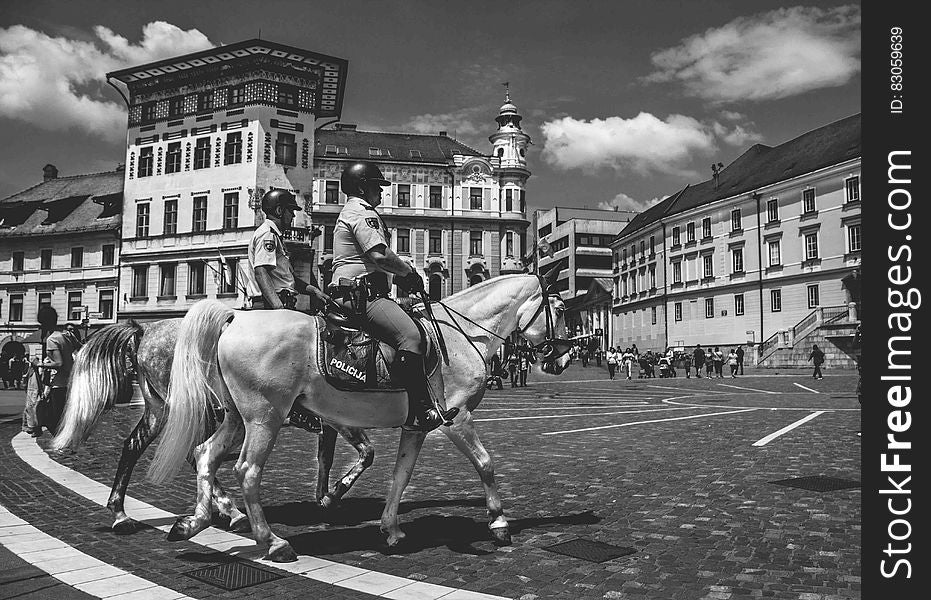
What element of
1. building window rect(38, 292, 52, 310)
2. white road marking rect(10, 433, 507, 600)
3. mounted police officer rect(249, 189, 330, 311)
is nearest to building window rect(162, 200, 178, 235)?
building window rect(38, 292, 52, 310)

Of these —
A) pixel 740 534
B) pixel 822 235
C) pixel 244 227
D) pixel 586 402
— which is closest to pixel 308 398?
pixel 740 534

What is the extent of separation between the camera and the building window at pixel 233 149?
145ft

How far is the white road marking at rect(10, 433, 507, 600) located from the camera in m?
4.33

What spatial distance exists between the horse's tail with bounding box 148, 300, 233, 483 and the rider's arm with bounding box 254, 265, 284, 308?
0.67 meters

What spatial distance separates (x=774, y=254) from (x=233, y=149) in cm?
4291

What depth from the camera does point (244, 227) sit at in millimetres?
43250

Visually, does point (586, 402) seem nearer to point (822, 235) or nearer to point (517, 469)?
point (517, 469)

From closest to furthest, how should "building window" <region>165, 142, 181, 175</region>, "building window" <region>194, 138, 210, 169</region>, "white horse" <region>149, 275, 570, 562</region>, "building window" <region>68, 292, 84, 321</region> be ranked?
"white horse" <region>149, 275, 570, 562</region>, "building window" <region>194, 138, 210, 169</region>, "building window" <region>165, 142, 181, 175</region>, "building window" <region>68, 292, 84, 321</region>

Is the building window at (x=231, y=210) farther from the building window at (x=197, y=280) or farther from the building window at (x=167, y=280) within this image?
the building window at (x=167, y=280)

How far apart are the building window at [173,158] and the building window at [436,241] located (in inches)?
1005

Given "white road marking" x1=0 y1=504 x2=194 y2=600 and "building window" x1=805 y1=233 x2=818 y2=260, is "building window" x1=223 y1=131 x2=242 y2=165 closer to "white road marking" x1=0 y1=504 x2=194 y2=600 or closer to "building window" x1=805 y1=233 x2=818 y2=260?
"white road marking" x1=0 y1=504 x2=194 y2=600

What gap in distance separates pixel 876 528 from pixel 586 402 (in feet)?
64.8

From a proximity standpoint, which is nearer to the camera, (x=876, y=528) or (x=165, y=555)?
(x=876, y=528)

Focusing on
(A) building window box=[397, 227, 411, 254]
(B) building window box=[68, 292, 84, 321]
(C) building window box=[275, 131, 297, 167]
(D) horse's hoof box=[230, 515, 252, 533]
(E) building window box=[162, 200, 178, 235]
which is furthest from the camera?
(A) building window box=[397, 227, 411, 254]
